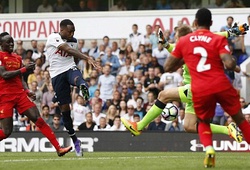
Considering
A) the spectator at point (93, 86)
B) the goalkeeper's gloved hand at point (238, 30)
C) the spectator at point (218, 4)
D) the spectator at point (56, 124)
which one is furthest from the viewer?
the spectator at point (218, 4)

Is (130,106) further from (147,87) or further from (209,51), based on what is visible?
(209,51)

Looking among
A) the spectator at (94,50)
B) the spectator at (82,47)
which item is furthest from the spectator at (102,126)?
the spectator at (82,47)

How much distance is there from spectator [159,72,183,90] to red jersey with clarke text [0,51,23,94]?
8824mm

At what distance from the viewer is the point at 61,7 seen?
29.5m

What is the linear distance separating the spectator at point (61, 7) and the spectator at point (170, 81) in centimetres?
694

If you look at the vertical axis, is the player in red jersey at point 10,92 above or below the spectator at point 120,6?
below

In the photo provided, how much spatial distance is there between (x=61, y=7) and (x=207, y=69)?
1826cm

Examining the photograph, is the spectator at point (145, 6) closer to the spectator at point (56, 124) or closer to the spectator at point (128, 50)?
the spectator at point (128, 50)

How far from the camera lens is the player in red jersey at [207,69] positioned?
38.5ft

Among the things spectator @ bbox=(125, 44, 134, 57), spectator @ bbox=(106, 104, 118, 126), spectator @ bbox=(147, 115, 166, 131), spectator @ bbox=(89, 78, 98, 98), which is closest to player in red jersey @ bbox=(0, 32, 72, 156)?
spectator @ bbox=(147, 115, 166, 131)

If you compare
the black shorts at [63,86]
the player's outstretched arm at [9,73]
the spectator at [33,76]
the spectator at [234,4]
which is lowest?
the black shorts at [63,86]

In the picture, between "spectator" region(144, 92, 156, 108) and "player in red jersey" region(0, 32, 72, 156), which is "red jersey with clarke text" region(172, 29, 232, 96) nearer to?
"player in red jersey" region(0, 32, 72, 156)

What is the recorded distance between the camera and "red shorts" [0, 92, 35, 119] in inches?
597

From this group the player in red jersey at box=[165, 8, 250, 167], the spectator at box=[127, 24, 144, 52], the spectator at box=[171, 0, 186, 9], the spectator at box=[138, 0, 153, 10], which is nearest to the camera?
the player in red jersey at box=[165, 8, 250, 167]
